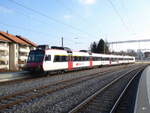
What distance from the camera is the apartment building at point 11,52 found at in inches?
2005

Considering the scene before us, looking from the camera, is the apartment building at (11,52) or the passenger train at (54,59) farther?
the apartment building at (11,52)

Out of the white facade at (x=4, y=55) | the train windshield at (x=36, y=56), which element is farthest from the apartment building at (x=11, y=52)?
the train windshield at (x=36, y=56)

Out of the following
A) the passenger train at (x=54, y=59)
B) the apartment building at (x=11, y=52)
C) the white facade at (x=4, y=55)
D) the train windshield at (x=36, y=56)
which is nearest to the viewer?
the passenger train at (x=54, y=59)

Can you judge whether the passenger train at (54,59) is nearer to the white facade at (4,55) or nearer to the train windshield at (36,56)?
the train windshield at (36,56)

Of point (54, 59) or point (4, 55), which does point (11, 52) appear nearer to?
point (4, 55)

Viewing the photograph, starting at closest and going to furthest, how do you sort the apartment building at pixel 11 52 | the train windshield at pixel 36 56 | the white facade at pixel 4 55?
1. the train windshield at pixel 36 56
2. the white facade at pixel 4 55
3. the apartment building at pixel 11 52

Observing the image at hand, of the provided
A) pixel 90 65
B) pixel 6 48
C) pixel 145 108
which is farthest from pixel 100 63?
pixel 145 108

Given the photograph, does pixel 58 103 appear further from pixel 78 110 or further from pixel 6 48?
pixel 6 48

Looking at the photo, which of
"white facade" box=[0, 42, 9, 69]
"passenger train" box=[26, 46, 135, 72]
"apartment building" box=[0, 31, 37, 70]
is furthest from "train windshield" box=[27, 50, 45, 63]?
"white facade" box=[0, 42, 9, 69]

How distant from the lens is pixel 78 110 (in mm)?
7551

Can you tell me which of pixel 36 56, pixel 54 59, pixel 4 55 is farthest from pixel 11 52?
pixel 54 59

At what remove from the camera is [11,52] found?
55875 mm

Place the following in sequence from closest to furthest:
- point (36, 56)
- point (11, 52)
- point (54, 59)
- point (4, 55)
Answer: point (36, 56) → point (54, 59) → point (4, 55) → point (11, 52)

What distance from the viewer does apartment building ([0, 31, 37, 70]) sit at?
167 ft
